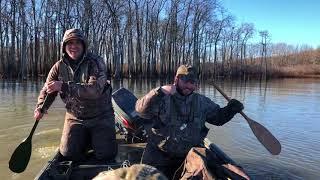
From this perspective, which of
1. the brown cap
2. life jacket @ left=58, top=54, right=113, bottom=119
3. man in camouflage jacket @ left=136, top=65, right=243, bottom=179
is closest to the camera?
the brown cap

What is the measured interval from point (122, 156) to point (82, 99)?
1648 mm

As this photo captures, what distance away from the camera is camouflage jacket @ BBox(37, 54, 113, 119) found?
5.44 metres

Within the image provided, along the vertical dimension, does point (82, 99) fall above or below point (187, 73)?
below

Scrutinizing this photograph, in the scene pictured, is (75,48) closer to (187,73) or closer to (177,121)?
(187,73)

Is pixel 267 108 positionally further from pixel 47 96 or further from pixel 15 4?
pixel 15 4

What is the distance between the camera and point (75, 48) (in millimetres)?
5512

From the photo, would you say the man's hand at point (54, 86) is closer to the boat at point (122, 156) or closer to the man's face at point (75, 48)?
the man's face at point (75, 48)

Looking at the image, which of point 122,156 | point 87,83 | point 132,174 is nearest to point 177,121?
point 87,83


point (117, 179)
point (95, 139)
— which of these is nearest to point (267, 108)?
point (95, 139)

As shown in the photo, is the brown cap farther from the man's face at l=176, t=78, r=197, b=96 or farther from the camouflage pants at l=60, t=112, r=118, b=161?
the camouflage pants at l=60, t=112, r=118, b=161

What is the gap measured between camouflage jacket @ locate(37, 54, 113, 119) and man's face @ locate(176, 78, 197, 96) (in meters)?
0.89

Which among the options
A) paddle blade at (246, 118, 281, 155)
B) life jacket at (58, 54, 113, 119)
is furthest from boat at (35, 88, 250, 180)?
paddle blade at (246, 118, 281, 155)

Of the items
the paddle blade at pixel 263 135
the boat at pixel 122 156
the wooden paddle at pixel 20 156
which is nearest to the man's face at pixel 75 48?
the wooden paddle at pixel 20 156

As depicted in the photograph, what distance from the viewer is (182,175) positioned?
193 inches
